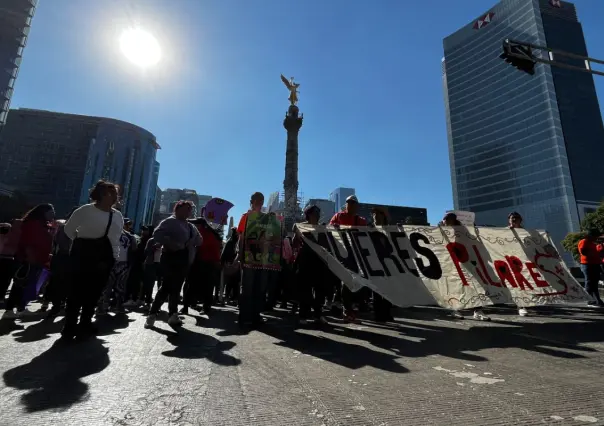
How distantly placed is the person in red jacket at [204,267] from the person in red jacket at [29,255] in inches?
87.3

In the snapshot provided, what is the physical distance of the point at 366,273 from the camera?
482 cm

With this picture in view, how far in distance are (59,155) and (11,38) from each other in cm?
3058

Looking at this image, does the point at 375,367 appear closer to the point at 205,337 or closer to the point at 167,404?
the point at 167,404

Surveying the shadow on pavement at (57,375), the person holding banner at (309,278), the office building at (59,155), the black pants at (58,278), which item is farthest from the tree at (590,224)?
the office building at (59,155)

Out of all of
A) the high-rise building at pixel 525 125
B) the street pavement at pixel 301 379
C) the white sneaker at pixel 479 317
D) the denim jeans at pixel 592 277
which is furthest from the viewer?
the high-rise building at pixel 525 125

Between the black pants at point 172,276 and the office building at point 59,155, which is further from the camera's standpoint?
the office building at point 59,155

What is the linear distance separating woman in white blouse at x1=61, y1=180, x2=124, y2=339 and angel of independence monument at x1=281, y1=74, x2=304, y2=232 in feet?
167

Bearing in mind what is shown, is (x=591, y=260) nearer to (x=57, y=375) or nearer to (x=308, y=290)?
(x=308, y=290)

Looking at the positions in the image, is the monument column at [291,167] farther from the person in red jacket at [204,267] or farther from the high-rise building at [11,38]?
the high-rise building at [11,38]

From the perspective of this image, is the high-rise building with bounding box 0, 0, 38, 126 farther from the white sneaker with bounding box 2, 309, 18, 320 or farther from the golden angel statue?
the white sneaker with bounding box 2, 309, 18, 320

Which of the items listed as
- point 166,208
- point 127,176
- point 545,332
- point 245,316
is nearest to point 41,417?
point 245,316

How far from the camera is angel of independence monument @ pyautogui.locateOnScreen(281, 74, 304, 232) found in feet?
188

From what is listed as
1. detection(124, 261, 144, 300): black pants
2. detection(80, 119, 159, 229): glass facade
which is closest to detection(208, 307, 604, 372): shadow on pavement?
detection(124, 261, 144, 300): black pants

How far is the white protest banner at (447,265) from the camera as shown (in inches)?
190
